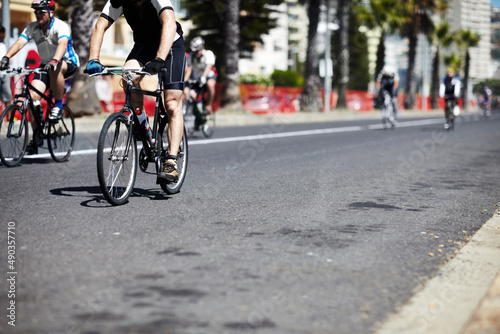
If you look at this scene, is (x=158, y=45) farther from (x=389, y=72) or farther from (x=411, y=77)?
(x=411, y=77)

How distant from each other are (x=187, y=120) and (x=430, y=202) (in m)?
7.19

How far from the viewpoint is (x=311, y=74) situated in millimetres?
31641

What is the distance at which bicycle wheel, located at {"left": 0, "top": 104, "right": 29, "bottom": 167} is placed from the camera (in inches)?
275

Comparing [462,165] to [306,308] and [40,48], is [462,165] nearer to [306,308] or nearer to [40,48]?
[40,48]

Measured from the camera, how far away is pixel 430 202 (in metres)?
6.10

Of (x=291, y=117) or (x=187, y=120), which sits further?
(x=291, y=117)

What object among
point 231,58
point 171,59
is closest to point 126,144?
point 171,59

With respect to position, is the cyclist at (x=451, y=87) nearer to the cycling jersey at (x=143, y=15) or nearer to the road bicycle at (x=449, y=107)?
the road bicycle at (x=449, y=107)

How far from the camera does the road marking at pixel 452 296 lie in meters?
2.69

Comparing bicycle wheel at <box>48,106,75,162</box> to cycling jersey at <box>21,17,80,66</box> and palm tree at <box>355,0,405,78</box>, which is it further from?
palm tree at <box>355,0,405,78</box>

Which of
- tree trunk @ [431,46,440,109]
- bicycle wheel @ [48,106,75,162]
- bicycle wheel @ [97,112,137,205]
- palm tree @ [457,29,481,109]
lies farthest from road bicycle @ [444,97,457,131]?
palm tree @ [457,29,481,109]

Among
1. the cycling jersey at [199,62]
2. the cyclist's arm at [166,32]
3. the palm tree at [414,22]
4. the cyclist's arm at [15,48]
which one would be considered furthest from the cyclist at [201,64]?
the palm tree at [414,22]

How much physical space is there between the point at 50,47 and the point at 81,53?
29.3 ft

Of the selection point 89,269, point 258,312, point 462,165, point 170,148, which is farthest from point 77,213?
point 462,165
